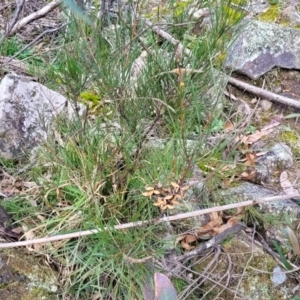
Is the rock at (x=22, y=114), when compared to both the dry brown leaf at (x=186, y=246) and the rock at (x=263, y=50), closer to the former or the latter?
the dry brown leaf at (x=186, y=246)

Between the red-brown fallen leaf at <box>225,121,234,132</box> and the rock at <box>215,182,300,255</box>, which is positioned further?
the red-brown fallen leaf at <box>225,121,234,132</box>

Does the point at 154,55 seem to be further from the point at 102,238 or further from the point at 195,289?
the point at 195,289

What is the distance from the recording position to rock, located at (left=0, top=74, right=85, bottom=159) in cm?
164

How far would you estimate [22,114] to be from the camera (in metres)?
1.67

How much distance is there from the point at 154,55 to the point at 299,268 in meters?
0.82

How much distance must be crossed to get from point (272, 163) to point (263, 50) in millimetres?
706

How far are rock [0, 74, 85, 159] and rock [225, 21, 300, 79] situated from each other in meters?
0.84

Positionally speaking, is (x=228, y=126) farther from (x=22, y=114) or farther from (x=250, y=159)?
(x=22, y=114)

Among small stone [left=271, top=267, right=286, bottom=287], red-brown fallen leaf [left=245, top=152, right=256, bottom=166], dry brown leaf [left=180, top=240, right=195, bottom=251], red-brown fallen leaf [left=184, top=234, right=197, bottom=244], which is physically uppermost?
red-brown fallen leaf [left=245, top=152, right=256, bottom=166]

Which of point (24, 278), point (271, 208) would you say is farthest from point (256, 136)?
point (24, 278)

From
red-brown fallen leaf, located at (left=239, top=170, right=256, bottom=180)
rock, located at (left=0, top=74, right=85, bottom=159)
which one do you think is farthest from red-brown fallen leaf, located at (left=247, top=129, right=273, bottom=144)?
rock, located at (left=0, top=74, right=85, bottom=159)

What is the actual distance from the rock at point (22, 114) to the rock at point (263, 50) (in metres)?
0.84

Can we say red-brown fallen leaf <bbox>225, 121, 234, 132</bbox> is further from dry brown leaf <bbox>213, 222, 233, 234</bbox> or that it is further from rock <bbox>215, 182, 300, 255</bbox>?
dry brown leaf <bbox>213, 222, 233, 234</bbox>

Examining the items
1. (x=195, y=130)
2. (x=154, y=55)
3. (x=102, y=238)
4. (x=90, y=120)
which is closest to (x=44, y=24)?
(x=90, y=120)
